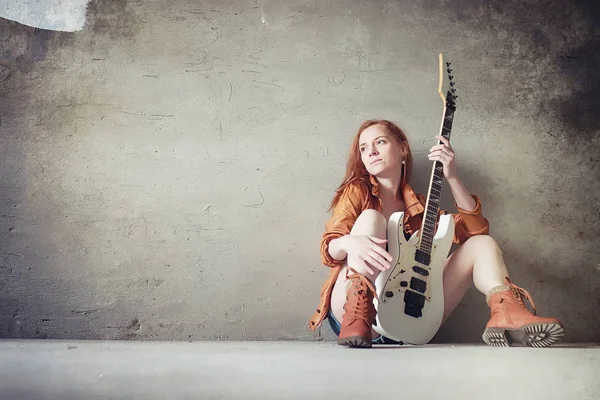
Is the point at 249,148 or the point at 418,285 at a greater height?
the point at 249,148

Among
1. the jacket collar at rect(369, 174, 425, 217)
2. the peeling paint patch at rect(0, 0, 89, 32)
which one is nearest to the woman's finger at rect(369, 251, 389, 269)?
Result: the jacket collar at rect(369, 174, 425, 217)

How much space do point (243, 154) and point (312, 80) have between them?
438 millimetres

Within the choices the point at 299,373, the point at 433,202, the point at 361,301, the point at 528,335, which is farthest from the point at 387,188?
the point at 299,373

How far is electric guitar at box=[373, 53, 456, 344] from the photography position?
2174mm

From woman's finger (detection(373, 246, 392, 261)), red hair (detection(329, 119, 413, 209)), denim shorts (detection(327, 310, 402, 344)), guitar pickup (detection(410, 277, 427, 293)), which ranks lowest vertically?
denim shorts (detection(327, 310, 402, 344))

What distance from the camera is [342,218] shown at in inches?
90.1

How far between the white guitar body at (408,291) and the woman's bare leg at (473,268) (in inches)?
2.9

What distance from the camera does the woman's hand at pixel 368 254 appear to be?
202 cm

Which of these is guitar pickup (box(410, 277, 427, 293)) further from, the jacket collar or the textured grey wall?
the textured grey wall

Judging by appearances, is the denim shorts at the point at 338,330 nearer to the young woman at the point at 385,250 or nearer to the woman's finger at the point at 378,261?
the young woman at the point at 385,250

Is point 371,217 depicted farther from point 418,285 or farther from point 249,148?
point 249,148

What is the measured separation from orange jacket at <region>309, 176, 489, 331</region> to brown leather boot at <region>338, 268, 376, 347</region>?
0.87ft

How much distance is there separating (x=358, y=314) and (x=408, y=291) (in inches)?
12.6

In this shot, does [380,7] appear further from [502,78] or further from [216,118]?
[216,118]
